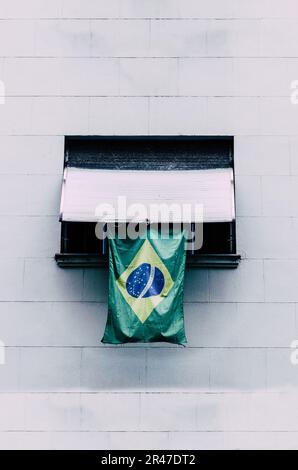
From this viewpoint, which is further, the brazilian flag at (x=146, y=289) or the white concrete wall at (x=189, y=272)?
the white concrete wall at (x=189, y=272)

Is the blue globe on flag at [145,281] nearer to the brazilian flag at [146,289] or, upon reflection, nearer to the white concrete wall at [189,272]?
the brazilian flag at [146,289]

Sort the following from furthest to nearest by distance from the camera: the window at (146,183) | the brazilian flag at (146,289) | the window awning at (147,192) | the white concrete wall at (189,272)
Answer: the window at (146,183), the window awning at (147,192), the white concrete wall at (189,272), the brazilian flag at (146,289)

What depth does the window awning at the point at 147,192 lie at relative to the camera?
9914mm

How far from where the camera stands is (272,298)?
10.1 m

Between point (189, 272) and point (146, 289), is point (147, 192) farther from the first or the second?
point (146, 289)

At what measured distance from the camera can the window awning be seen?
9914 mm

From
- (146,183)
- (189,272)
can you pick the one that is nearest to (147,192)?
(146,183)

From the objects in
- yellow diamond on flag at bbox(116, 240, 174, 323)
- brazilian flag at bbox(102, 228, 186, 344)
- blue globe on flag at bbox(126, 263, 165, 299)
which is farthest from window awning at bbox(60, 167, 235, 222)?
blue globe on flag at bbox(126, 263, 165, 299)

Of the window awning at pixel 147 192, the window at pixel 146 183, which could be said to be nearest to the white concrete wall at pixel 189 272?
the window at pixel 146 183

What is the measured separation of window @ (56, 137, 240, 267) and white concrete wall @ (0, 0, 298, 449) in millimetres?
228

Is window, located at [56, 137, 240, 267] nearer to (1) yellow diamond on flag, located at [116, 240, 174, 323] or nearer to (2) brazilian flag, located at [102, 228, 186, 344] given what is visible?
(2) brazilian flag, located at [102, 228, 186, 344]

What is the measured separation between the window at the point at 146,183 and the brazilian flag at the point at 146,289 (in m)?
0.50
